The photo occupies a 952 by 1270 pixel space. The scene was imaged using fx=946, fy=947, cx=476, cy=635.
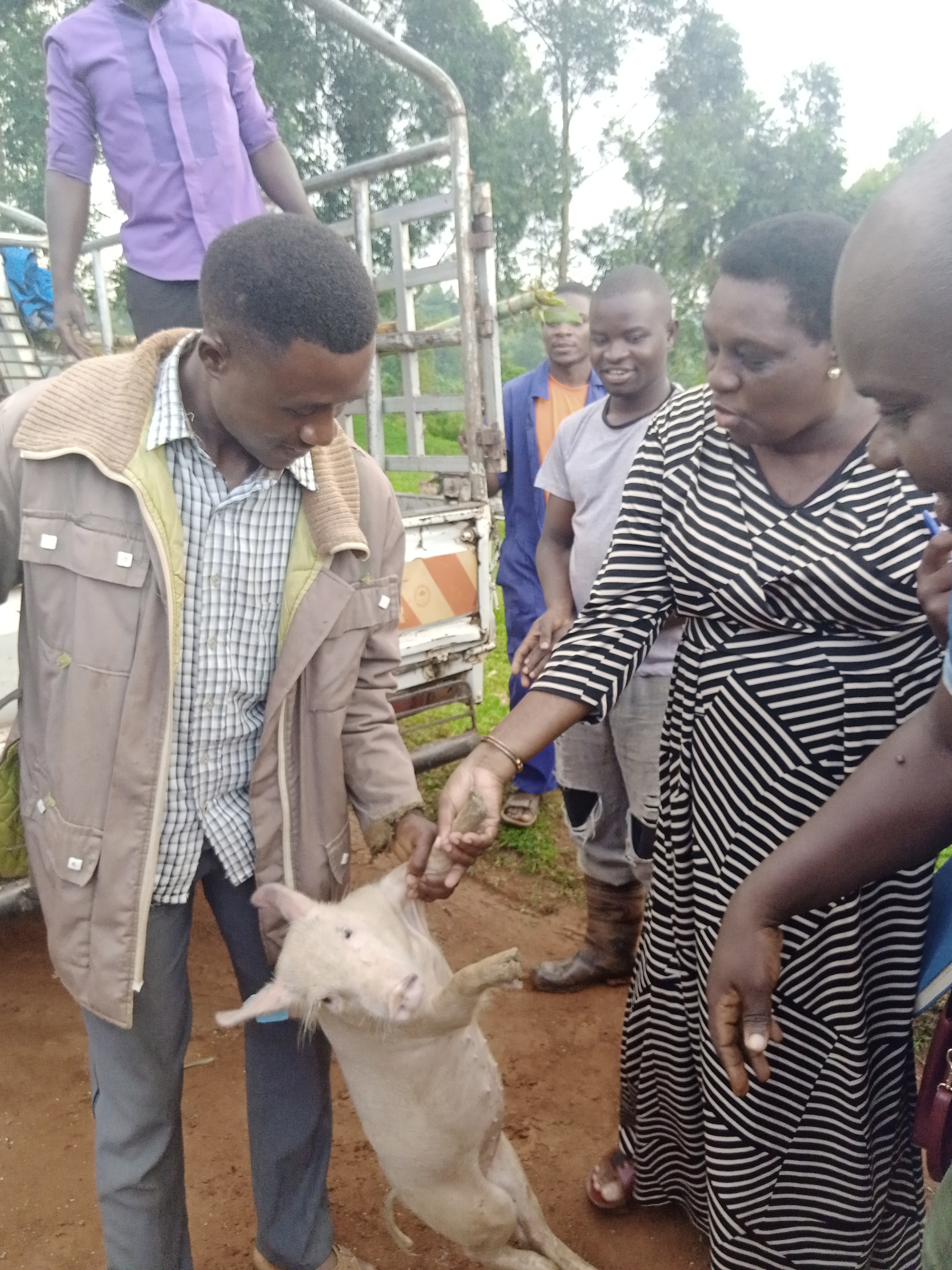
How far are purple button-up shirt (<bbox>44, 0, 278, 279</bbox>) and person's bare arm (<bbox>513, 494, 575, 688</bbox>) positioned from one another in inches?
60.8

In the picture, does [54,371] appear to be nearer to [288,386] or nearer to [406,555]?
[406,555]

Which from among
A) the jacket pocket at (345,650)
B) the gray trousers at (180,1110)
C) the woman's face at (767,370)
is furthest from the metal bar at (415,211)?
the gray trousers at (180,1110)

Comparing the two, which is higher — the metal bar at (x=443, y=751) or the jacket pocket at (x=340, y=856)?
the jacket pocket at (x=340, y=856)

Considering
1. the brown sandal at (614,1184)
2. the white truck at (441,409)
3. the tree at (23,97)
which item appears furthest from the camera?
the tree at (23,97)

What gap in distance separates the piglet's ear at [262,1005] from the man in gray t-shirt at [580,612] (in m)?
1.59

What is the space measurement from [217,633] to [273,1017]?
0.85 m

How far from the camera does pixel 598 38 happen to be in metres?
20.5

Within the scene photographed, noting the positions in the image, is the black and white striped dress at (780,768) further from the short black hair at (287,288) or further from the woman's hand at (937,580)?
the short black hair at (287,288)

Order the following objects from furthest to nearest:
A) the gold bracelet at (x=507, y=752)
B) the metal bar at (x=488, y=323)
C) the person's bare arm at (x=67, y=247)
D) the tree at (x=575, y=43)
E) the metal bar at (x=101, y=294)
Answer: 1. the tree at (x=575, y=43)
2. the metal bar at (x=101, y=294)
3. the metal bar at (x=488, y=323)
4. the person's bare arm at (x=67, y=247)
5. the gold bracelet at (x=507, y=752)

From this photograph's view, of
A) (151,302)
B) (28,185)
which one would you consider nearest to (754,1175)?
(151,302)

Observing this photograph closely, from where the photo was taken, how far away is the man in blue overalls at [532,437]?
4.70 metres

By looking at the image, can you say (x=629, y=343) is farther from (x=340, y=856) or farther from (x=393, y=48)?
(x=340, y=856)

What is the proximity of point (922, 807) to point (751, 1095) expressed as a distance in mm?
925

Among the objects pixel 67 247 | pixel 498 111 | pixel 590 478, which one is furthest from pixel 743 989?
pixel 498 111
